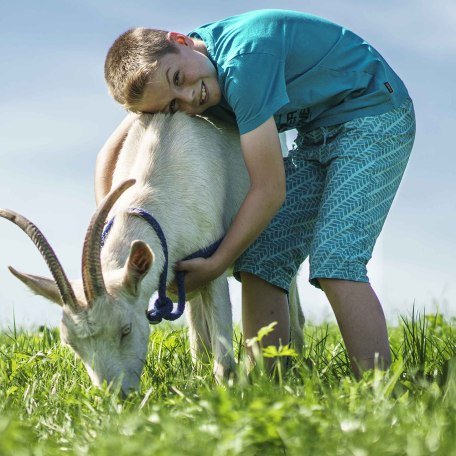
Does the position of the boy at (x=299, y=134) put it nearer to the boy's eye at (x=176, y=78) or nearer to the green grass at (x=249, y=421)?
the boy's eye at (x=176, y=78)

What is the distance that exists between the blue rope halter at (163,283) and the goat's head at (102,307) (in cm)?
17

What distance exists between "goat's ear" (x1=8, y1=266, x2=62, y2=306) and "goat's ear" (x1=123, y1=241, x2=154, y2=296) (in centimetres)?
34

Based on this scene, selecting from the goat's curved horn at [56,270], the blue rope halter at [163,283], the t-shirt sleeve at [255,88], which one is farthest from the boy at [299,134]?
the goat's curved horn at [56,270]

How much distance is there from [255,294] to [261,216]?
0.73 m

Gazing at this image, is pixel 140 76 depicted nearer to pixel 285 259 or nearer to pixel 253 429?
pixel 285 259

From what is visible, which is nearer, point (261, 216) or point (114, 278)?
point (114, 278)

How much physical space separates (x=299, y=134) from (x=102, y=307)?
1608 millimetres

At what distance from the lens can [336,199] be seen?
4.31 m

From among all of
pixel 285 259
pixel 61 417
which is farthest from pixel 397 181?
pixel 61 417

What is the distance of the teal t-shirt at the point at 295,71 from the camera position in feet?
13.4

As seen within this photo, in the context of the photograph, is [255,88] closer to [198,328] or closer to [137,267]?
[137,267]

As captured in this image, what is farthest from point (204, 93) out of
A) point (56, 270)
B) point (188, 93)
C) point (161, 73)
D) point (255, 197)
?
point (56, 270)

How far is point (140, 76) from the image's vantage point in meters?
4.20

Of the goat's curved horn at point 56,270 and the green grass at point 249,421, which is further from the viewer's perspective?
the goat's curved horn at point 56,270
